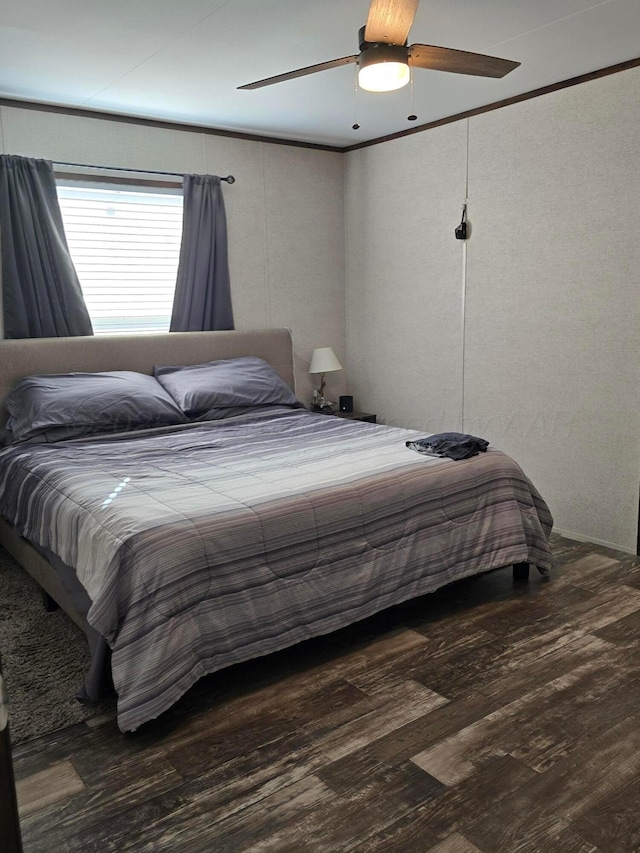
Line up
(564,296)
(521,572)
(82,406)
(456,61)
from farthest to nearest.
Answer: (564,296) → (82,406) → (521,572) → (456,61)

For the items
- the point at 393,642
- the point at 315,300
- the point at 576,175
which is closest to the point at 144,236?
the point at 315,300

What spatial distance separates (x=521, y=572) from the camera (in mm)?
3475

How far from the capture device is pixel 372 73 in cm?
248

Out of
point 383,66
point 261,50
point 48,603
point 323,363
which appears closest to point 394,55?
point 383,66

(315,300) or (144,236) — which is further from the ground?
(144,236)

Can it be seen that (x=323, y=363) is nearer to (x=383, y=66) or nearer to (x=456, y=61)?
(x=456, y=61)

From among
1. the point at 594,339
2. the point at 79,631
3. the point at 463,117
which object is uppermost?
the point at 463,117

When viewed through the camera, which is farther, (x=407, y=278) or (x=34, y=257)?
(x=407, y=278)

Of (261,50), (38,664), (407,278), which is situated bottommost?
(38,664)

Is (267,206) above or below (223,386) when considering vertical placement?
above

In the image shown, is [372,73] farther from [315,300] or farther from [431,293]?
[315,300]

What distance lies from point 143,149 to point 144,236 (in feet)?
1.80

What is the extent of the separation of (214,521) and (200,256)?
2761mm

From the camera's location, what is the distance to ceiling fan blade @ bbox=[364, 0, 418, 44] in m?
2.23
